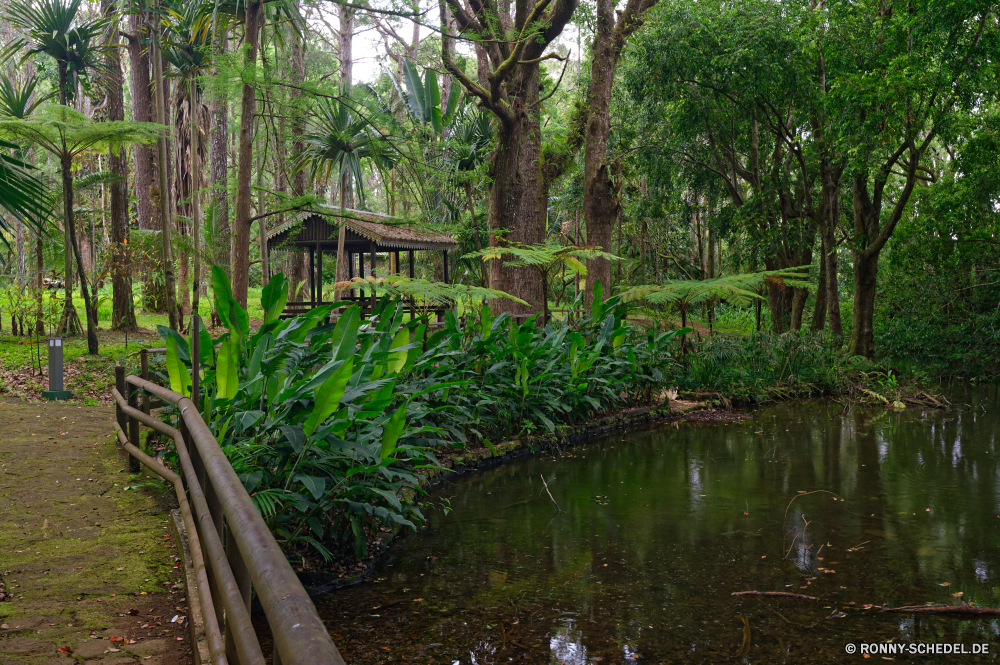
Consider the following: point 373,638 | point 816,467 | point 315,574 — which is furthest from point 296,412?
point 816,467

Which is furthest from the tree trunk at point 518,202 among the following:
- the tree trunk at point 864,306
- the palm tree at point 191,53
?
the tree trunk at point 864,306

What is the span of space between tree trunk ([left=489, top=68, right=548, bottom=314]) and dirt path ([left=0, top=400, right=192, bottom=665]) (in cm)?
733

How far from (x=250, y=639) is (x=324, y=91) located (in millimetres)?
9824

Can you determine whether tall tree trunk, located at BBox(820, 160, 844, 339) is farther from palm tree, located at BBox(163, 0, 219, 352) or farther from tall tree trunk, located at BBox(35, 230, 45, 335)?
tall tree trunk, located at BBox(35, 230, 45, 335)

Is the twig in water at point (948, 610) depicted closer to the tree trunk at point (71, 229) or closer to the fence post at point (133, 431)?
the fence post at point (133, 431)

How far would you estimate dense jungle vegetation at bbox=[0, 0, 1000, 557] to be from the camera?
13.8 ft

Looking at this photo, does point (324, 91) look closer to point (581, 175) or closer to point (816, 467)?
point (816, 467)

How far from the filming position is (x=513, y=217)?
12.0m

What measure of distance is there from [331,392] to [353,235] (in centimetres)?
1349

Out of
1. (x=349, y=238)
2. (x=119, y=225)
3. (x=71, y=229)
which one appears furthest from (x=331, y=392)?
(x=349, y=238)

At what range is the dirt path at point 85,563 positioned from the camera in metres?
2.39

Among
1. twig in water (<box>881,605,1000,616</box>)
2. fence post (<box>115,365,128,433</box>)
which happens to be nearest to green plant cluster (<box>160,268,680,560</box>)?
fence post (<box>115,365,128,433</box>)

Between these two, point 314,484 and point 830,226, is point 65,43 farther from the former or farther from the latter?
point 830,226

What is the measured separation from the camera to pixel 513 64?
9.76 m
